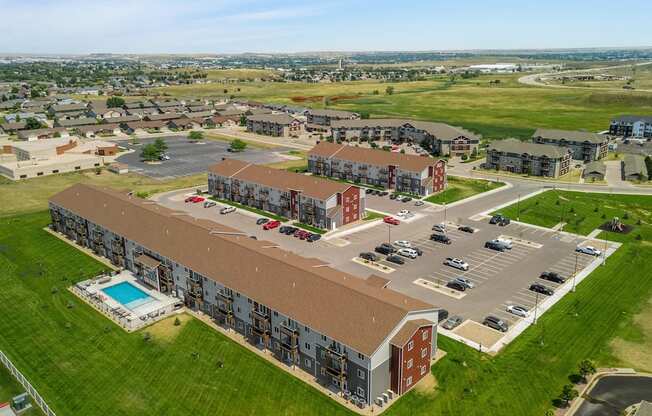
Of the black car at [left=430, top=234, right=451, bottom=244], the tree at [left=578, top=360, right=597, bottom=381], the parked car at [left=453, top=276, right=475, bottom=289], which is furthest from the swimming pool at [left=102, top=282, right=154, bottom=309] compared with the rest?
the tree at [left=578, top=360, right=597, bottom=381]

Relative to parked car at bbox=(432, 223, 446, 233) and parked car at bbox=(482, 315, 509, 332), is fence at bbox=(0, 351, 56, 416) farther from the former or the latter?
parked car at bbox=(432, 223, 446, 233)

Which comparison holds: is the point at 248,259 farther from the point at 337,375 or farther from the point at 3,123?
the point at 3,123

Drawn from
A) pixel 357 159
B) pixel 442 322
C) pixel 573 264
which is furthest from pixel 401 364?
pixel 357 159

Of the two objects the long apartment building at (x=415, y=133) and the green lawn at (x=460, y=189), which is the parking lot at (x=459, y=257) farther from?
the long apartment building at (x=415, y=133)

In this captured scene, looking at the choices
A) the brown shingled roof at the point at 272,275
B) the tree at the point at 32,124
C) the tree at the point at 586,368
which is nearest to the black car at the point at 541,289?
the tree at the point at 586,368

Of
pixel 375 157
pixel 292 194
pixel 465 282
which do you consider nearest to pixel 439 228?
pixel 465 282

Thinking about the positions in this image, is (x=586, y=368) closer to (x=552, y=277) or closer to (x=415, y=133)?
(x=552, y=277)
